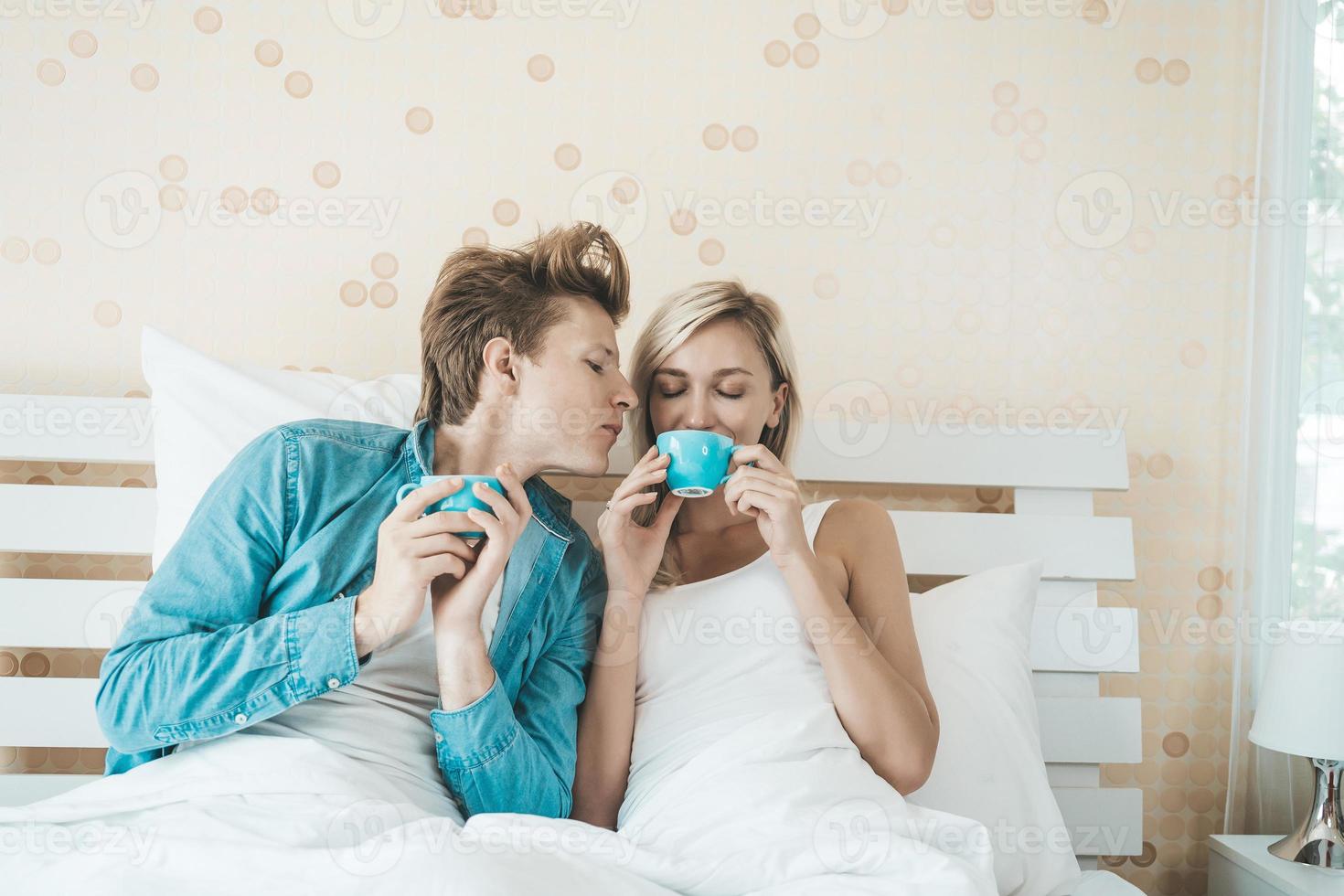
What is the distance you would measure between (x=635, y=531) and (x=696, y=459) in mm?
198

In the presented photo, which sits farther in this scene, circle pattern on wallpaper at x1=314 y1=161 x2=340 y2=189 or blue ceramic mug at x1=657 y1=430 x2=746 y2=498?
circle pattern on wallpaper at x1=314 y1=161 x2=340 y2=189

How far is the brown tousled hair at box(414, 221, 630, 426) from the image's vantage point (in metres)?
1.42

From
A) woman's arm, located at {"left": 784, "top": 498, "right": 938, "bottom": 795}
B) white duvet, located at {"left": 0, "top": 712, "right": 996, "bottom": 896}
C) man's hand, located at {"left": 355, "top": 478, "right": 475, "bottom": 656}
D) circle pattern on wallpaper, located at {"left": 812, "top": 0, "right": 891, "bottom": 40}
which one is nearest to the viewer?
white duvet, located at {"left": 0, "top": 712, "right": 996, "bottom": 896}

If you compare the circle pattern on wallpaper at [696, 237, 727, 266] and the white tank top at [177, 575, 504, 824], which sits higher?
the circle pattern on wallpaper at [696, 237, 727, 266]

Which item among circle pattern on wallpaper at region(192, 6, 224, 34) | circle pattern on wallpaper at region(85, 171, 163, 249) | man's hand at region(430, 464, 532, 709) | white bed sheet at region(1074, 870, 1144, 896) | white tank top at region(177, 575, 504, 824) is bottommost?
white bed sheet at region(1074, 870, 1144, 896)

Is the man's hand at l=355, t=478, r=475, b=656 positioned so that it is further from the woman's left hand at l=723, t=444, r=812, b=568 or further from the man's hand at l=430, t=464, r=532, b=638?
the woman's left hand at l=723, t=444, r=812, b=568

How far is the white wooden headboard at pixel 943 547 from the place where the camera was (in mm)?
1599

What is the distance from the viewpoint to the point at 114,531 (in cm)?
163

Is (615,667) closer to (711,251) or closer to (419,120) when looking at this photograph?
(711,251)

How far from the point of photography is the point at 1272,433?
1.74m

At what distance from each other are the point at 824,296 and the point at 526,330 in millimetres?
679

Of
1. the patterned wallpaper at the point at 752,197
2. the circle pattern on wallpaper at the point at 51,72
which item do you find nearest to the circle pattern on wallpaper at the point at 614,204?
the patterned wallpaper at the point at 752,197

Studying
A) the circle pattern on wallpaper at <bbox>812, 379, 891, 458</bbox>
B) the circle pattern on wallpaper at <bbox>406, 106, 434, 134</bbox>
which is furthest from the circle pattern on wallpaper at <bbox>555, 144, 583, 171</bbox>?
the circle pattern on wallpaper at <bbox>812, 379, 891, 458</bbox>

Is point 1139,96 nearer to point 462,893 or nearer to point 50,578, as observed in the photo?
point 462,893
